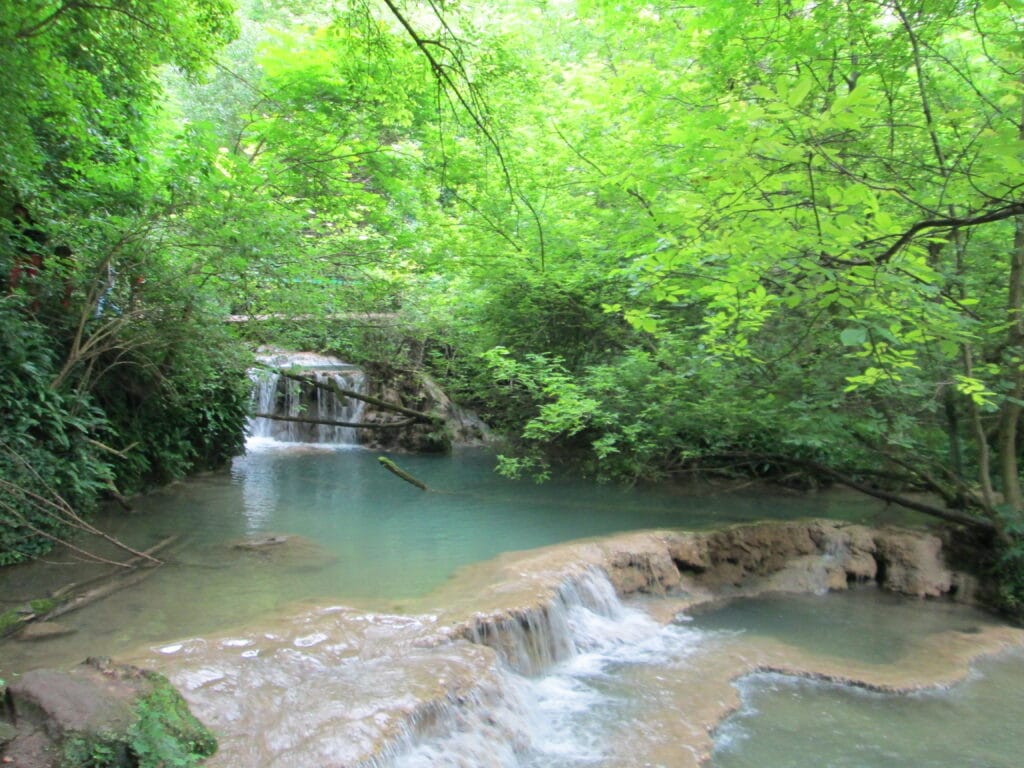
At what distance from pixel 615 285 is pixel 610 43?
3.59m

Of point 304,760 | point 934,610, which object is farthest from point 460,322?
point 304,760

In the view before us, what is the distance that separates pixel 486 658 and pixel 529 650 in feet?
2.43

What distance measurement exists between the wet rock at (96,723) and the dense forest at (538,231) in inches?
114

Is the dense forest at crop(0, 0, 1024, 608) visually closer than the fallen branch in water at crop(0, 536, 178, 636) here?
Yes

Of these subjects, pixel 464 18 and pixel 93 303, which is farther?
pixel 93 303

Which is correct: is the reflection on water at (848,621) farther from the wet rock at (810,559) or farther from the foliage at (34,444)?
the foliage at (34,444)

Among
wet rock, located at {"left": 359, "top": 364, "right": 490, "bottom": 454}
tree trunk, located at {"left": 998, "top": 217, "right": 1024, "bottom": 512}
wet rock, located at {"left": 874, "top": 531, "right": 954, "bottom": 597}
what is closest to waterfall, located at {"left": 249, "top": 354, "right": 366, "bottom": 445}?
wet rock, located at {"left": 359, "top": 364, "right": 490, "bottom": 454}

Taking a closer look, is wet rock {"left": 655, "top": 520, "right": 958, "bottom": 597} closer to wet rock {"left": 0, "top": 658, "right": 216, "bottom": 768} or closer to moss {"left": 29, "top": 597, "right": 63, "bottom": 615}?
wet rock {"left": 0, "top": 658, "right": 216, "bottom": 768}

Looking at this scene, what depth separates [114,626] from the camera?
5418 mm

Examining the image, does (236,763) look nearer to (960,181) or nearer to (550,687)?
(550,687)

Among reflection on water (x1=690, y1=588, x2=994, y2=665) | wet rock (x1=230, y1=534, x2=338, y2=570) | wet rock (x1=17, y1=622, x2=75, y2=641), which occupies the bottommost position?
reflection on water (x1=690, y1=588, x2=994, y2=665)

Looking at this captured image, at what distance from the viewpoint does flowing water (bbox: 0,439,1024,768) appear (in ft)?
14.5

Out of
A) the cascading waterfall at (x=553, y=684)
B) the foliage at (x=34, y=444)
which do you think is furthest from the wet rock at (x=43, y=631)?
the cascading waterfall at (x=553, y=684)

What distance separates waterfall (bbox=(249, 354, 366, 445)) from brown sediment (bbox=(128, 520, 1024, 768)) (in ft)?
32.9
